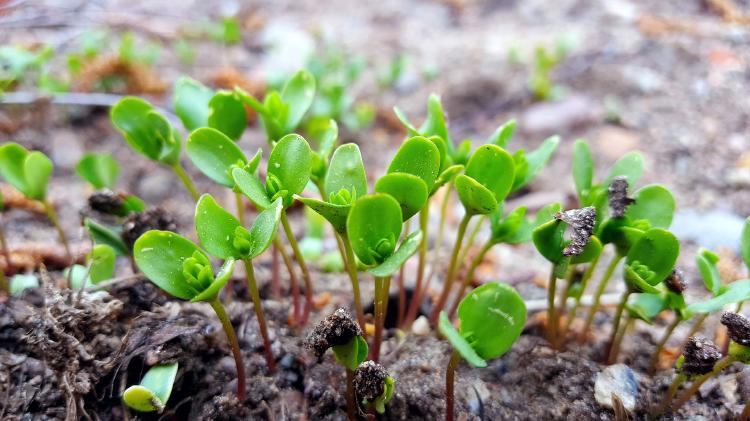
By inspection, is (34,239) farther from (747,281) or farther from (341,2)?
(341,2)

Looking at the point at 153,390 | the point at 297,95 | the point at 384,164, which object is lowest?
the point at 384,164

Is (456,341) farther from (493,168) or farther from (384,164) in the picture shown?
(384,164)

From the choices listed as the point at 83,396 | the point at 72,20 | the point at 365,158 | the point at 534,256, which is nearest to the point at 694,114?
the point at 534,256

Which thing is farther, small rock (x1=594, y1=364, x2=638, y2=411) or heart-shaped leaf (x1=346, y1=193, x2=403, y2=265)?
small rock (x1=594, y1=364, x2=638, y2=411)

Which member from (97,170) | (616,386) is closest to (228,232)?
(97,170)

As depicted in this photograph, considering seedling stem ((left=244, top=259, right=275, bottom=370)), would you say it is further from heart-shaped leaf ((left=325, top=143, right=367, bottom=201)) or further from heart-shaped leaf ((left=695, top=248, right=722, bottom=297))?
heart-shaped leaf ((left=695, top=248, right=722, bottom=297))

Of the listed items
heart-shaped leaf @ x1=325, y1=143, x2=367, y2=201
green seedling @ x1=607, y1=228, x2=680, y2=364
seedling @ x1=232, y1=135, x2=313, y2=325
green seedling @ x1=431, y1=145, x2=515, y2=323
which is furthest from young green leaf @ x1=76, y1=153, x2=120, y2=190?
green seedling @ x1=607, y1=228, x2=680, y2=364

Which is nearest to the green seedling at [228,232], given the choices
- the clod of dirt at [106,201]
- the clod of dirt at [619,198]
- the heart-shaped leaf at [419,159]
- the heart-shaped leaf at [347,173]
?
the heart-shaped leaf at [347,173]
